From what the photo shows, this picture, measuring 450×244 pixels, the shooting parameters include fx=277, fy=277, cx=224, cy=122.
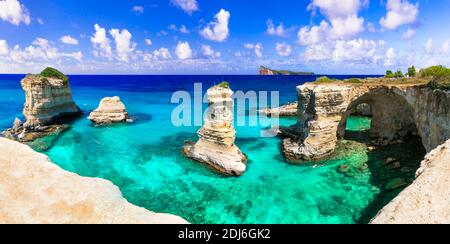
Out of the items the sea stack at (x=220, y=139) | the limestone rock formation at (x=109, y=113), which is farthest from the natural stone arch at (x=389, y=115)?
the limestone rock formation at (x=109, y=113)

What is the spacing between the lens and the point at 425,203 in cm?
898

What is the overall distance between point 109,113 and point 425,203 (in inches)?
1479

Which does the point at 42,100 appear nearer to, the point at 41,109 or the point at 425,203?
the point at 41,109

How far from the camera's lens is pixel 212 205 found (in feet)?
54.0

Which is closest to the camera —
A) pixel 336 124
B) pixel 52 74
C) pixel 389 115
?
pixel 336 124

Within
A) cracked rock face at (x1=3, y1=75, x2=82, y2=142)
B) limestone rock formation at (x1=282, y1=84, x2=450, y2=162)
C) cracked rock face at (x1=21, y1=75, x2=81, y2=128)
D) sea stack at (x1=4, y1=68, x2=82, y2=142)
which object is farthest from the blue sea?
cracked rock face at (x1=21, y1=75, x2=81, y2=128)

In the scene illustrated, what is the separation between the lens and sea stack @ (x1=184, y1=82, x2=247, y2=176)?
20.7 meters

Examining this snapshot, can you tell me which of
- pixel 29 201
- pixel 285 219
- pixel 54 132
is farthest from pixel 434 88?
pixel 54 132

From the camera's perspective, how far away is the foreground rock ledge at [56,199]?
6.54 m

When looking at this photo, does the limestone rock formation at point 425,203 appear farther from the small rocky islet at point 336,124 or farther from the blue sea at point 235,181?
the small rocky islet at point 336,124

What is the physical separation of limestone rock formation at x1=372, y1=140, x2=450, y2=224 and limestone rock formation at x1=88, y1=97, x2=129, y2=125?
119ft

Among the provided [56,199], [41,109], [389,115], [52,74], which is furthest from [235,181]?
[52,74]

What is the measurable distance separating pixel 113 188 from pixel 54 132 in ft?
102

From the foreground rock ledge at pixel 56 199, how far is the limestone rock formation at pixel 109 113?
31.2 m
